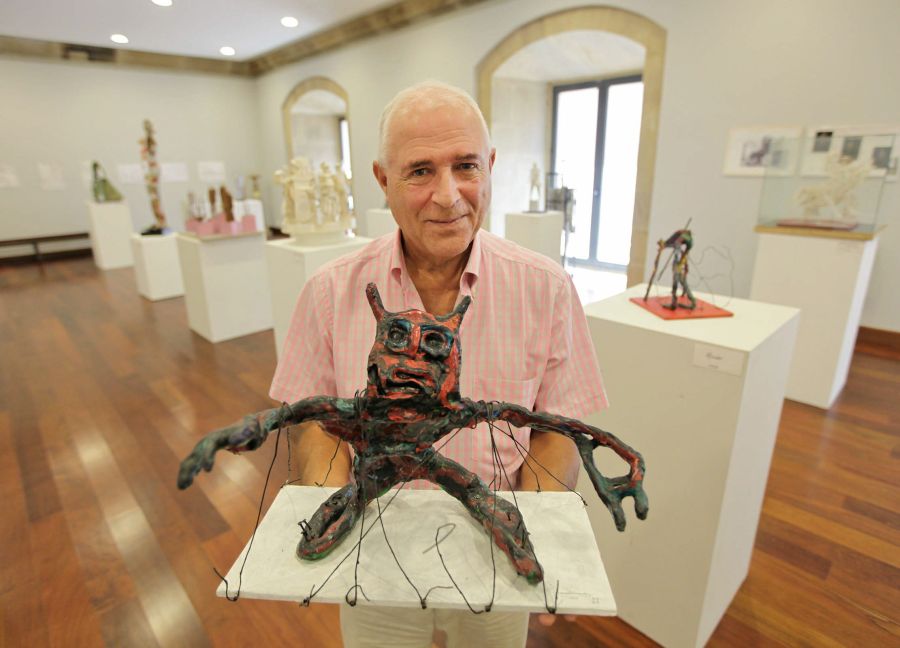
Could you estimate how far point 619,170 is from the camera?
761cm

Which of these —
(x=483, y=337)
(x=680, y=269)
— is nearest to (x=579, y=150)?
(x=680, y=269)

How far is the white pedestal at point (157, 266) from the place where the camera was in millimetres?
6688

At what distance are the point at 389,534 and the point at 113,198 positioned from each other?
10315mm

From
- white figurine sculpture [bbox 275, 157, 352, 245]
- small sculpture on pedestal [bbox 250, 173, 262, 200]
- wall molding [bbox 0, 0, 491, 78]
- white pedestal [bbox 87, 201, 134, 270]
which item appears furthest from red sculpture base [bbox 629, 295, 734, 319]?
small sculpture on pedestal [bbox 250, 173, 262, 200]

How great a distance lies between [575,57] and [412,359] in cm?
702

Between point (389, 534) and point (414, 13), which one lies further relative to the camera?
point (414, 13)

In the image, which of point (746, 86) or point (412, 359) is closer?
point (412, 359)

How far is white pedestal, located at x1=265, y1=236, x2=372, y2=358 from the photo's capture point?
381 centimetres

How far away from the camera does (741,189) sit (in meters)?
4.76

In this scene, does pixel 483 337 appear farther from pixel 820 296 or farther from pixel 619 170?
pixel 619 170

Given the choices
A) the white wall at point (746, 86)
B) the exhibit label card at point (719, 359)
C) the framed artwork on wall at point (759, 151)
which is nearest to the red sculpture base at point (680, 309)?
the exhibit label card at point (719, 359)

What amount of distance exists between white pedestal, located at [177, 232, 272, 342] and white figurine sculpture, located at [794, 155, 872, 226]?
5.04 metres

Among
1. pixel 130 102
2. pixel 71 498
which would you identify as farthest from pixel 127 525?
pixel 130 102

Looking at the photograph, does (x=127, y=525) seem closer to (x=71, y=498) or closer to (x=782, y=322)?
(x=71, y=498)
